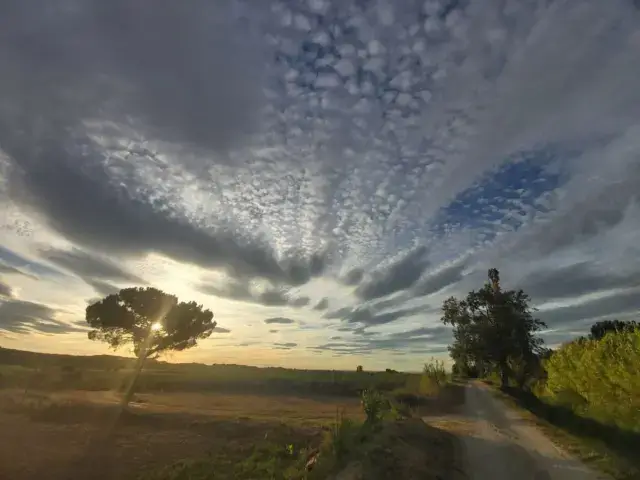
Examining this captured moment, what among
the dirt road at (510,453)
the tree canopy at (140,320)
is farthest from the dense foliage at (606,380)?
the tree canopy at (140,320)

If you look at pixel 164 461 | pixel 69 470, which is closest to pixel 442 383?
pixel 164 461

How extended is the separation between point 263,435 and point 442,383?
69.7 ft

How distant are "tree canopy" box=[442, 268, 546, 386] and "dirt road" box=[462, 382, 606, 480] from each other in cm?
2032

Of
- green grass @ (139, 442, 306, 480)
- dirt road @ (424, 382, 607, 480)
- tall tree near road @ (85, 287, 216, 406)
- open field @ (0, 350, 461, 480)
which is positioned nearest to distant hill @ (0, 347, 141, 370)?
tall tree near road @ (85, 287, 216, 406)

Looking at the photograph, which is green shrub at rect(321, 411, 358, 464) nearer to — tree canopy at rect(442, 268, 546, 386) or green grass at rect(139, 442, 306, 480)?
green grass at rect(139, 442, 306, 480)

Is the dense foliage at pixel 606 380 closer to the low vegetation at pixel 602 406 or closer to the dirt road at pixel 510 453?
the low vegetation at pixel 602 406

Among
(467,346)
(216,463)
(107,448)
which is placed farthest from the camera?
(467,346)

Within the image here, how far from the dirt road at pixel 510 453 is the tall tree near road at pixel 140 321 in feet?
102

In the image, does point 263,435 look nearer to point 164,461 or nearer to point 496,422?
point 164,461

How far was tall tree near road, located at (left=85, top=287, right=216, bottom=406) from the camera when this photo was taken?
41594 mm

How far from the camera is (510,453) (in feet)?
43.4

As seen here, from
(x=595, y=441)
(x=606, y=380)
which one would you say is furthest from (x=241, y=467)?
(x=606, y=380)

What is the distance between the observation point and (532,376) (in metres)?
46.4

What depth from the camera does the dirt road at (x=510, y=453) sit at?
10906mm
